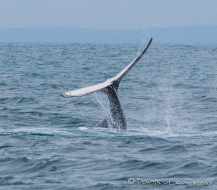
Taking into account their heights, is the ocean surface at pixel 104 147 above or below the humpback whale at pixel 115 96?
below

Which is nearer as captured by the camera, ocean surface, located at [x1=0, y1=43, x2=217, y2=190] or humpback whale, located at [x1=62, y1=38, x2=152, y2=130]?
ocean surface, located at [x1=0, y1=43, x2=217, y2=190]

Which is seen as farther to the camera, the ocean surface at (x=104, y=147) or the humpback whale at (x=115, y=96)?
the humpback whale at (x=115, y=96)

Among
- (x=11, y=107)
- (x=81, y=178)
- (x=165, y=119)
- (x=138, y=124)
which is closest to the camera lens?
(x=81, y=178)

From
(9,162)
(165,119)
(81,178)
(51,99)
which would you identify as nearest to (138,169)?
(81,178)

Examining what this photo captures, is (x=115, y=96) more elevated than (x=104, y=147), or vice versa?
(x=115, y=96)

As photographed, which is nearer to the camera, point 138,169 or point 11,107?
point 138,169

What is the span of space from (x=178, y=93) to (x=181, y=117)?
8.58 meters

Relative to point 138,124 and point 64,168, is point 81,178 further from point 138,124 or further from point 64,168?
point 138,124

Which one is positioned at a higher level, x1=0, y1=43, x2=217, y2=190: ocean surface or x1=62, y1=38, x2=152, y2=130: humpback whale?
x1=62, y1=38, x2=152, y2=130: humpback whale

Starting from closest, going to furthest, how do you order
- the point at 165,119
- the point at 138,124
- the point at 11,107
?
the point at 138,124 → the point at 165,119 → the point at 11,107

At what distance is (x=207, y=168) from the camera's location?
36.6ft

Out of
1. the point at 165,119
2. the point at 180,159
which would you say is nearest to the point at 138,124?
the point at 165,119

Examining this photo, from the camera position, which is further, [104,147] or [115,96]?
[115,96]

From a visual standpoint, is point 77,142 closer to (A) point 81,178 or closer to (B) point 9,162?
(B) point 9,162
